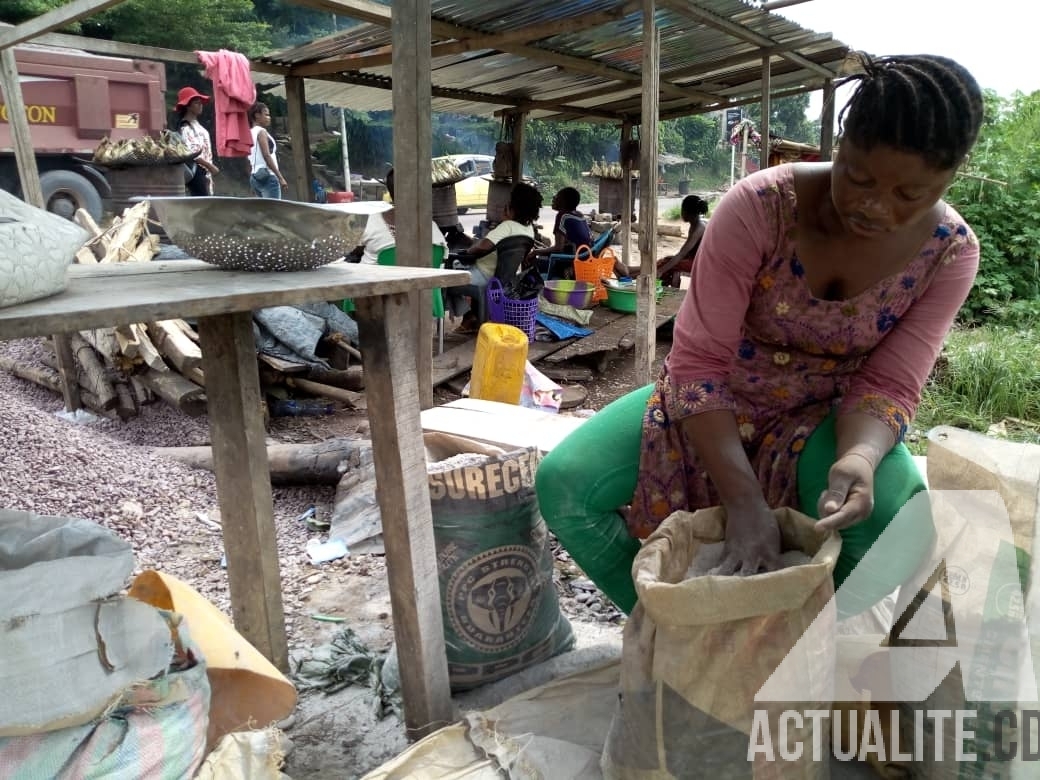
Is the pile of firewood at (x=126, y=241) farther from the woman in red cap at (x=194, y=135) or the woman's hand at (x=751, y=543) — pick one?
the woman's hand at (x=751, y=543)

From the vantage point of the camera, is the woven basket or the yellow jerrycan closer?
the yellow jerrycan

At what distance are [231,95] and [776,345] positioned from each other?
20.1 feet

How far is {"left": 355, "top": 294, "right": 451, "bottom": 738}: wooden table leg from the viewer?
1.51m

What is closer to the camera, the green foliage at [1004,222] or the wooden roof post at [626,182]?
the green foliage at [1004,222]

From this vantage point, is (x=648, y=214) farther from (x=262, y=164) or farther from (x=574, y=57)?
(x=262, y=164)

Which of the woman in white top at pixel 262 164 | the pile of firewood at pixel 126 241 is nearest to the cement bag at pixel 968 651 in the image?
the pile of firewood at pixel 126 241

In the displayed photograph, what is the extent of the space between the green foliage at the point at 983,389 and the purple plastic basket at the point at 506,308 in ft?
8.66

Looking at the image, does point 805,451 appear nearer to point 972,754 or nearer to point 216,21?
point 972,754

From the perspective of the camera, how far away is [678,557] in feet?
4.81

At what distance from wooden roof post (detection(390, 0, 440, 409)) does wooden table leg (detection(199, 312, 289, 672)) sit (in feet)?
2.90

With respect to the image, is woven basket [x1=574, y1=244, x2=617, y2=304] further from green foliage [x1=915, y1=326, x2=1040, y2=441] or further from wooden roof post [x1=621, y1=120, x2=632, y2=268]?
green foliage [x1=915, y1=326, x2=1040, y2=441]

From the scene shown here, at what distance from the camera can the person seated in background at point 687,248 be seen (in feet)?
23.9

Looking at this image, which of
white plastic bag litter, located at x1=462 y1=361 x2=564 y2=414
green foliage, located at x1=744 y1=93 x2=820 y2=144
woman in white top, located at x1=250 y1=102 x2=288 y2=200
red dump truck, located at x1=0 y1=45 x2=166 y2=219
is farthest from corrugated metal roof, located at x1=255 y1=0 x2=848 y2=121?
green foliage, located at x1=744 y1=93 x2=820 y2=144

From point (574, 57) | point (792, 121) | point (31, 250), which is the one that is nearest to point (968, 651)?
point (31, 250)
